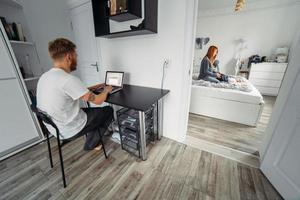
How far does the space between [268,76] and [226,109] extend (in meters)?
2.55

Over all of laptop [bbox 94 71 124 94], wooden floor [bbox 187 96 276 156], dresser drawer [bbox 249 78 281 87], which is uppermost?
laptop [bbox 94 71 124 94]

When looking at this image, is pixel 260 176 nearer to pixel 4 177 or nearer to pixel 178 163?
pixel 178 163

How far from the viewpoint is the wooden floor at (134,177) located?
1237 mm

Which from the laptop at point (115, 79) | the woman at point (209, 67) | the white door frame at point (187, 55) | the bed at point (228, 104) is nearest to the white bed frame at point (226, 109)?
the bed at point (228, 104)

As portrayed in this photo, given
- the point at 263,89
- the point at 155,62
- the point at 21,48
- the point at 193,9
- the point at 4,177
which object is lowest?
the point at 4,177

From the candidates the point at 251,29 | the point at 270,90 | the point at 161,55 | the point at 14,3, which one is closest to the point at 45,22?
the point at 14,3

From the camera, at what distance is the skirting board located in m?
2.22

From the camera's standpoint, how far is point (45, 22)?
2.20 metres

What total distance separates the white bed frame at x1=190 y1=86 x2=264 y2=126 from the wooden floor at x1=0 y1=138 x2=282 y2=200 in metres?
1.10

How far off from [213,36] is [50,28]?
15.8 feet

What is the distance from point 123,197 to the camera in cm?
121

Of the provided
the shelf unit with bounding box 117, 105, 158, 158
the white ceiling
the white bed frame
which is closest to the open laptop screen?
the shelf unit with bounding box 117, 105, 158, 158

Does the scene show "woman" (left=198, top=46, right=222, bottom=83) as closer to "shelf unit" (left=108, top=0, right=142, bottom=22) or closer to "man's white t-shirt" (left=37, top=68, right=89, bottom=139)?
"shelf unit" (left=108, top=0, right=142, bottom=22)

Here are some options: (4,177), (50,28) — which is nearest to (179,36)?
(50,28)
